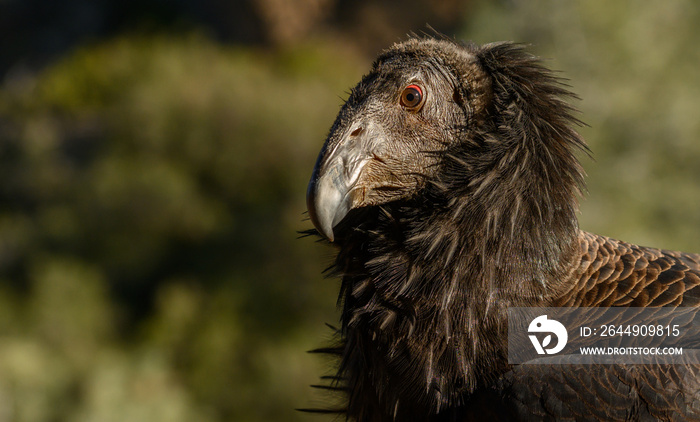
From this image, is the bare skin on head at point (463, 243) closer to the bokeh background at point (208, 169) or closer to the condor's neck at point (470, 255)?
the condor's neck at point (470, 255)

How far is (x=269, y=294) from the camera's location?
13812mm

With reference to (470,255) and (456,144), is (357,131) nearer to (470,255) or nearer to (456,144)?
(456,144)

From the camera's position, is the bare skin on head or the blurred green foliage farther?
the blurred green foliage

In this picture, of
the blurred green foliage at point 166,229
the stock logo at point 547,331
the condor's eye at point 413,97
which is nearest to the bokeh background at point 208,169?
the blurred green foliage at point 166,229

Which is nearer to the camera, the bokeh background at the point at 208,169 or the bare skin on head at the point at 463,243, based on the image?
the bare skin on head at the point at 463,243

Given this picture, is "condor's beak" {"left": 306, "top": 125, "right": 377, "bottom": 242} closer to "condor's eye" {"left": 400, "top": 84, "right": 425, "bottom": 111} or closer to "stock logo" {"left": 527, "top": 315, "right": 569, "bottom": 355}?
"condor's eye" {"left": 400, "top": 84, "right": 425, "bottom": 111}

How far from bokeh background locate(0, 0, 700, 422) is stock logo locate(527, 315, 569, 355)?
861 cm

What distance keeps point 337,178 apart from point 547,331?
1007 mm

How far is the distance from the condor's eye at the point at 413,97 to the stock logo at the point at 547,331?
1.03 meters

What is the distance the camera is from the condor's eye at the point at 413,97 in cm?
274

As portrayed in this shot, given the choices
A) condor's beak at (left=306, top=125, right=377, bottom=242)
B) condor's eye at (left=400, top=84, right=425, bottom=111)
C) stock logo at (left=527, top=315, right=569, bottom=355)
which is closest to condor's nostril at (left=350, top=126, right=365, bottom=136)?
condor's beak at (left=306, top=125, right=377, bottom=242)

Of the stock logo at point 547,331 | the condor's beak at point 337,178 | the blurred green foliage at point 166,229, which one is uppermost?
the blurred green foliage at point 166,229

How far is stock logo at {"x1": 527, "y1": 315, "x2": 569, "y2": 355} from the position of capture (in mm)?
2357

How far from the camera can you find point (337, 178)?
2.54m
